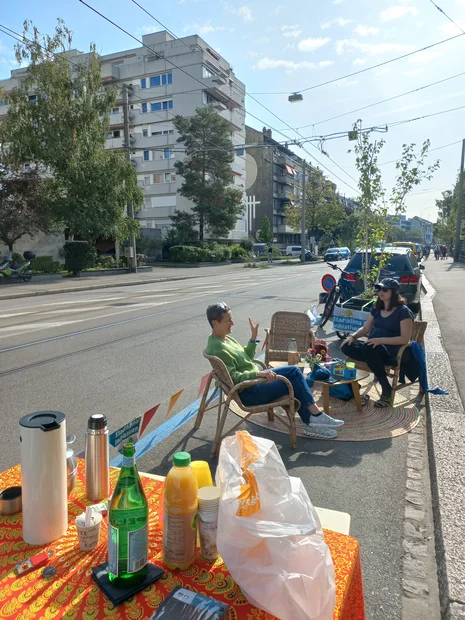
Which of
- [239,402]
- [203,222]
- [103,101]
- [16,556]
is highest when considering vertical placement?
[103,101]

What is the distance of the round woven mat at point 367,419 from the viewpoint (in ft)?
14.4

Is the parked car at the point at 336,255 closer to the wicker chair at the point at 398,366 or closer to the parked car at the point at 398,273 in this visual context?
the parked car at the point at 398,273

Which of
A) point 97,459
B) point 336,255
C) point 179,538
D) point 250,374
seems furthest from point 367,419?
point 336,255

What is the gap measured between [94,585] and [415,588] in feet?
5.97

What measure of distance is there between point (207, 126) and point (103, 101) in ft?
50.6

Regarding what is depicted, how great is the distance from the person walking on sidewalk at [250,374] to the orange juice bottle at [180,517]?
238 cm

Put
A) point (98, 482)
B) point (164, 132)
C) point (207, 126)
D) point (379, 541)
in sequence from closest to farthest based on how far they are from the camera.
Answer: point (98, 482)
point (379, 541)
point (207, 126)
point (164, 132)

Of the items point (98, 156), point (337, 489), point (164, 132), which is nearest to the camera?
point (337, 489)

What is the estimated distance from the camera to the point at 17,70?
54.7m

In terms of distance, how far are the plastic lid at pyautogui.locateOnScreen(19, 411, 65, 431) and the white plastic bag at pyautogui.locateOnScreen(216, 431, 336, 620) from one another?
2.06 ft

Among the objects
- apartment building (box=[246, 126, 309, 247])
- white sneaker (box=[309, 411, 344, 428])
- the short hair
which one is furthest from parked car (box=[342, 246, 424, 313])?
apartment building (box=[246, 126, 309, 247])

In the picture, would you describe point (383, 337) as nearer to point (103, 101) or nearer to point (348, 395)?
point (348, 395)

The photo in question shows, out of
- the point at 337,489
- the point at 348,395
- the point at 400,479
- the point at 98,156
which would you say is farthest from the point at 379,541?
the point at 98,156

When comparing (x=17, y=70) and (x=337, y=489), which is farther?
(x=17, y=70)
